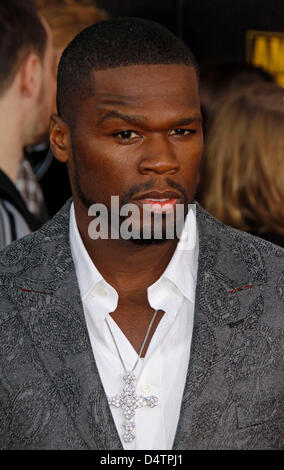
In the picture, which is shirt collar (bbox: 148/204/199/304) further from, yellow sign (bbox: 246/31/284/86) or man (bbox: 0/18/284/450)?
yellow sign (bbox: 246/31/284/86)

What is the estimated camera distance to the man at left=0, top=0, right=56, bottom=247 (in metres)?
3.48

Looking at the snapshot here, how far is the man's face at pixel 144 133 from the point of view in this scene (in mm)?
2018

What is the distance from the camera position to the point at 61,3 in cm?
354

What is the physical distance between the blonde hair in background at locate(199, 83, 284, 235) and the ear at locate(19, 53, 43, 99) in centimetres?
84

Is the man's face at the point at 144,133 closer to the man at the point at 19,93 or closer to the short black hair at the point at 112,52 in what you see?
the short black hair at the point at 112,52

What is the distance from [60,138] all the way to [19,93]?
4.53 feet

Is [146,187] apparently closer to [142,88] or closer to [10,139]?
[142,88]

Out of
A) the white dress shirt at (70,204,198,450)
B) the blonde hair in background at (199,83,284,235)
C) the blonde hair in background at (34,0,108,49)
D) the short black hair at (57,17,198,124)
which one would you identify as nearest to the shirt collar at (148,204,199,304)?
the white dress shirt at (70,204,198,450)

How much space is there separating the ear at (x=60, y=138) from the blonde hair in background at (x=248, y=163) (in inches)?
57.3

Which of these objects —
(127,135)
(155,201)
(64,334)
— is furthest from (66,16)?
(64,334)
